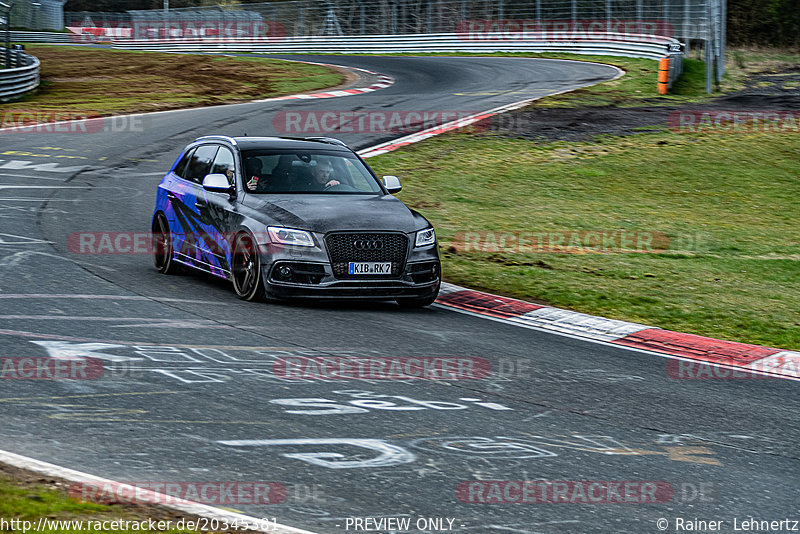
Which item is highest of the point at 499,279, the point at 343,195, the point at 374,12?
the point at 374,12

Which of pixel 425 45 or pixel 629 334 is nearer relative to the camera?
pixel 629 334

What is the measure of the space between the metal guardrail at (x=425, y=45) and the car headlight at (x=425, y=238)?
2435cm

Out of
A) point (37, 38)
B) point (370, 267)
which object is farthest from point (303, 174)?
point (37, 38)

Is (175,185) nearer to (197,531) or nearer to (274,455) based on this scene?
(274,455)

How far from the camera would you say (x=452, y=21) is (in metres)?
52.5

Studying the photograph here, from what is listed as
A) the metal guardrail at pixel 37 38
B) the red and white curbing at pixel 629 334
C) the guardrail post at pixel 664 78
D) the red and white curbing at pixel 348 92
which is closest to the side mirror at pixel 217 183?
the red and white curbing at pixel 629 334

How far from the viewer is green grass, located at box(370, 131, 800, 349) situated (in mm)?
11719

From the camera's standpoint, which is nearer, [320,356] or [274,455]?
[274,455]

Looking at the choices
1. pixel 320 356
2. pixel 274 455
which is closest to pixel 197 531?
pixel 274 455

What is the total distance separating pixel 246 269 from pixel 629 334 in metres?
3.89

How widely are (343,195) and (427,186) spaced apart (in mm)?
8226

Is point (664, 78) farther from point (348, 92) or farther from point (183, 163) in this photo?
point (183, 163)

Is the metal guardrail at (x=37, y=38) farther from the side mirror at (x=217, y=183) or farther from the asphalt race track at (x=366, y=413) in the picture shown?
the side mirror at (x=217, y=183)

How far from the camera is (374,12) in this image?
5634 cm
